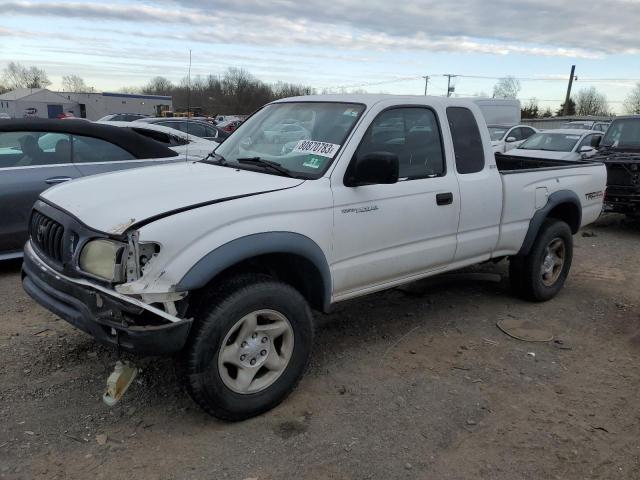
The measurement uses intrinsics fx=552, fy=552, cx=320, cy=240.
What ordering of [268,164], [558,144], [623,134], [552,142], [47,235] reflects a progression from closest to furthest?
[47,235] → [268,164] → [623,134] → [558,144] → [552,142]

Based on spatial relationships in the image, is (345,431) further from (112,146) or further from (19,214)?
(112,146)

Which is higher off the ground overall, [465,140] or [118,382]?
[465,140]

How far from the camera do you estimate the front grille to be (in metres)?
3.15

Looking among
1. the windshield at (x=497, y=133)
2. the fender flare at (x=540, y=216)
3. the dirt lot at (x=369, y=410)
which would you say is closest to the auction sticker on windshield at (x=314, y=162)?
the dirt lot at (x=369, y=410)

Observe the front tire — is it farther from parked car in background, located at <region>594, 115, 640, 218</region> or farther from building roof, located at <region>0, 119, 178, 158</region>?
parked car in background, located at <region>594, 115, 640, 218</region>

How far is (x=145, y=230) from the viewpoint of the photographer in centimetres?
276

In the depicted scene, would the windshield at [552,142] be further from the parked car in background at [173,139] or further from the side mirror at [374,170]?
the side mirror at [374,170]

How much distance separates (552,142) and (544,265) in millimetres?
8388

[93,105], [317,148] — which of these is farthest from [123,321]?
[93,105]

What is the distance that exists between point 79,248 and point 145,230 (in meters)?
0.46

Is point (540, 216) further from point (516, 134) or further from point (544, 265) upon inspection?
point (516, 134)

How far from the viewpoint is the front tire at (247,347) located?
9.64 ft

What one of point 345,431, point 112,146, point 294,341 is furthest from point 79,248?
point 112,146

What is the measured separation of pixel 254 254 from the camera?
306cm
